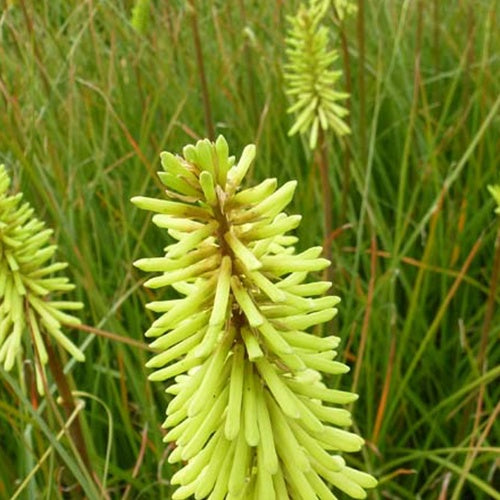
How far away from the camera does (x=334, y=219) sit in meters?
3.70

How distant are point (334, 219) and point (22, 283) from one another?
1.89 meters

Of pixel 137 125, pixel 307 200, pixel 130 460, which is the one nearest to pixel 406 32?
pixel 137 125

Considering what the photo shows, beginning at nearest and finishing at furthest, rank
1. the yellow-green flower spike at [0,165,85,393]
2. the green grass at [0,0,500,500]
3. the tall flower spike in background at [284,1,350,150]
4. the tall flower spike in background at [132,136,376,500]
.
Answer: the tall flower spike in background at [132,136,376,500] → the yellow-green flower spike at [0,165,85,393] → the green grass at [0,0,500,500] → the tall flower spike in background at [284,1,350,150]

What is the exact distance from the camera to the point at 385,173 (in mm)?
3807

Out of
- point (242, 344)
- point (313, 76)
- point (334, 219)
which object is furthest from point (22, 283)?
point (334, 219)

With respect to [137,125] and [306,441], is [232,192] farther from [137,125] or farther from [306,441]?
[137,125]

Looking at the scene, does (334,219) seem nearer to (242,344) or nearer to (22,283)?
(22,283)

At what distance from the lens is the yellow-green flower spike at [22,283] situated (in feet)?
6.54

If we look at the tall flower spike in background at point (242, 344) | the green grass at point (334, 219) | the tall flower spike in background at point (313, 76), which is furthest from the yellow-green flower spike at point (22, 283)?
the tall flower spike in background at point (313, 76)

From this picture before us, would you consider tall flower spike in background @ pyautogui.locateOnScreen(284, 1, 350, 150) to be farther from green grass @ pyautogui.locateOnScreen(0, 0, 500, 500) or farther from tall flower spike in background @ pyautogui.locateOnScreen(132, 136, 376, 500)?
tall flower spike in background @ pyautogui.locateOnScreen(132, 136, 376, 500)

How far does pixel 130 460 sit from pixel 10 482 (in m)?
0.53

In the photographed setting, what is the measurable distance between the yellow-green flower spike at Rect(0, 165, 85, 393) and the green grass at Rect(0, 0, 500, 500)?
0.21 m

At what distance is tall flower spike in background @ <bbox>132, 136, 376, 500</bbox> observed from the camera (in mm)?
1180

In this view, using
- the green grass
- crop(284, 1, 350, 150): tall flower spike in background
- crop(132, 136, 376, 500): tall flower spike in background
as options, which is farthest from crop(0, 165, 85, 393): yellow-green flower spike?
crop(284, 1, 350, 150): tall flower spike in background
